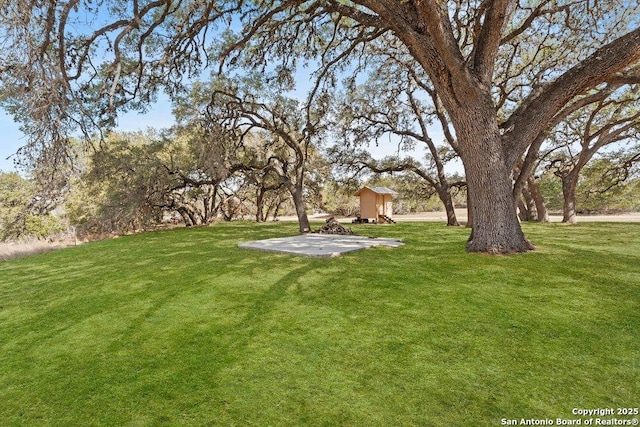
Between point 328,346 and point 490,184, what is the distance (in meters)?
4.30

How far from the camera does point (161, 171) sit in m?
12.5

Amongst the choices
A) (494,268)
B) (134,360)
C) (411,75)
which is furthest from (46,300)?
(411,75)

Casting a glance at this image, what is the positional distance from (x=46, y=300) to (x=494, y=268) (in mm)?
5977

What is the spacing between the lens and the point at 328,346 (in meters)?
2.45

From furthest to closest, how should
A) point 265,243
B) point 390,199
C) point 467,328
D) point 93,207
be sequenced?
point 390,199, point 93,207, point 265,243, point 467,328

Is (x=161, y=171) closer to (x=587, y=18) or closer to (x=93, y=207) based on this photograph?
(x=93, y=207)

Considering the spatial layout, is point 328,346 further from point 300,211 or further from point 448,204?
point 448,204

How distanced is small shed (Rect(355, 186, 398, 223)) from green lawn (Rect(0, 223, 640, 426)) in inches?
433

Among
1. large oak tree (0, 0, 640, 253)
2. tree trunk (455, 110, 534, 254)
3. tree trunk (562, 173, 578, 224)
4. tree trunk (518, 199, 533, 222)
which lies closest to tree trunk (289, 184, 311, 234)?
large oak tree (0, 0, 640, 253)

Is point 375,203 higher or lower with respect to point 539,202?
higher

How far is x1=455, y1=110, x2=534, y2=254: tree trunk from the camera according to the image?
5305 mm

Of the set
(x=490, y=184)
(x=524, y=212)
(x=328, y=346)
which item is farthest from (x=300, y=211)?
(x=524, y=212)

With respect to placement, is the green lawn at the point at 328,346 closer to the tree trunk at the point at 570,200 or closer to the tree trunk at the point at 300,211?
the tree trunk at the point at 300,211

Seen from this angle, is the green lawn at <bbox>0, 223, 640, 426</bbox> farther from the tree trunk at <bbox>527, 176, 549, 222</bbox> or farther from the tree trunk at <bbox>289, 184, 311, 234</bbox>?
the tree trunk at <bbox>527, 176, 549, 222</bbox>
